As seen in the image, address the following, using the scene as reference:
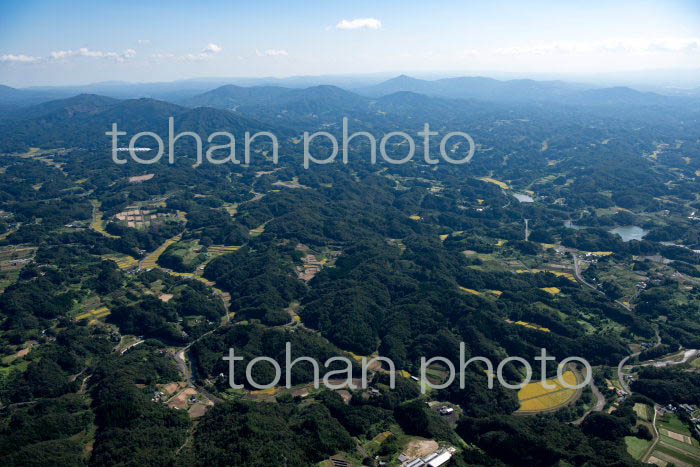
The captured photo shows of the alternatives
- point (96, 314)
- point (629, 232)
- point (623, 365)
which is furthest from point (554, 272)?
point (96, 314)

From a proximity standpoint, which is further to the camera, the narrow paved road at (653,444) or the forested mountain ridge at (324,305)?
the forested mountain ridge at (324,305)

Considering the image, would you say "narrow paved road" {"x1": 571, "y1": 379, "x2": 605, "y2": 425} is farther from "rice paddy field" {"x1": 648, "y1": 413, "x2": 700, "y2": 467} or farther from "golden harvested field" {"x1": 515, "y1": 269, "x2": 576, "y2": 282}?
"golden harvested field" {"x1": 515, "y1": 269, "x2": 576, "y2": 282}

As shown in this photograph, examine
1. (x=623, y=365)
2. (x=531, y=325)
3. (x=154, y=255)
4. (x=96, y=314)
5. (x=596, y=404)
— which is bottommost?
(x=596, y=404)

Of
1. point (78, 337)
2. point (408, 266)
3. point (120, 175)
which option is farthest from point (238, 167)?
point (78, 337)

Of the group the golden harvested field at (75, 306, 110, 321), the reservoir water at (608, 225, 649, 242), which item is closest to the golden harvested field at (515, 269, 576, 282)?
the reservoir water at (608, 225, 649, 242)

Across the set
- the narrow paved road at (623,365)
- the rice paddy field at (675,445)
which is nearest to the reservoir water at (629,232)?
the narrow paved road at (623,365)

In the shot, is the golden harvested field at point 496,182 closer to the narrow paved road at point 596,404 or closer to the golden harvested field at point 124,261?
the narrow paved road at point 596,404

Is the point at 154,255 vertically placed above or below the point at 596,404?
above

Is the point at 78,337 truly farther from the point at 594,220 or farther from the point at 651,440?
the point at 594,220

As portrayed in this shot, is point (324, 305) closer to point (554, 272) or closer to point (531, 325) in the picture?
point (531, 325)
